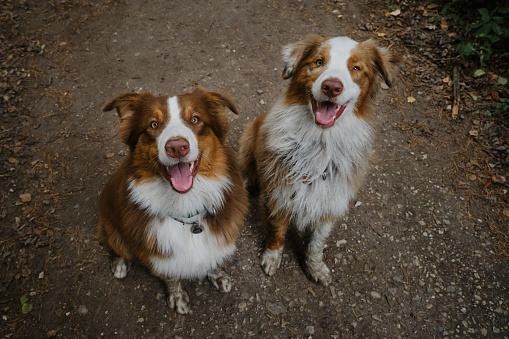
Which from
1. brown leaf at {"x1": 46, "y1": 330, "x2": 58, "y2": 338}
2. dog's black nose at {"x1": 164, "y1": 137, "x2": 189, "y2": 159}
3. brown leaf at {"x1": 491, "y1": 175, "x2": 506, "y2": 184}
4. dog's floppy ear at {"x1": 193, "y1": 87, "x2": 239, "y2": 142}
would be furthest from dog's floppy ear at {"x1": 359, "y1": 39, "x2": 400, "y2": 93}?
brown leaf at {"x1": 46, "y1": 330, "x2": 58, "y2": 338}

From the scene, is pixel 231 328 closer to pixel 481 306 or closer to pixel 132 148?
pixel 132 148

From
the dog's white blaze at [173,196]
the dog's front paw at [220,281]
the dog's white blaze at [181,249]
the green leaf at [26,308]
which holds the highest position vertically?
the dog's white blaze at [173,196]

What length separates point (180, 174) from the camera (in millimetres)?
2346

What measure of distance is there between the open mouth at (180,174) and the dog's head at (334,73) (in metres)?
1.07

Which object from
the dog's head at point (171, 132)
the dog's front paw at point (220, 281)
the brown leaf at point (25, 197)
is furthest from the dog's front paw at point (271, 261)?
Answer: the brown leaf at point (25, 197)

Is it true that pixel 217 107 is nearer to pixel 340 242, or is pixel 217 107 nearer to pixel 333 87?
pixel 333 87

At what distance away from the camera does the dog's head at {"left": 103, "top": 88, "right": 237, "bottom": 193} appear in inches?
88.2

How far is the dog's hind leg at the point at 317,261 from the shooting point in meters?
3.26

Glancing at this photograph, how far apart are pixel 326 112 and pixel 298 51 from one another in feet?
2.14

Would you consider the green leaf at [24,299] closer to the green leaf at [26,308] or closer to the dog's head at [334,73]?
the green leaf at [26,308]

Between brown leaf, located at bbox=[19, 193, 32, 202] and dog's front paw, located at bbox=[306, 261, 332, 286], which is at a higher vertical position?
dog's front paw, located at bbox=[306, 261, 332, 286]

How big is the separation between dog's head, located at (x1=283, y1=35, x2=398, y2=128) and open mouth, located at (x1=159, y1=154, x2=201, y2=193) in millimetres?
1067

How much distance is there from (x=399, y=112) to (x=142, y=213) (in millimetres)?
3974

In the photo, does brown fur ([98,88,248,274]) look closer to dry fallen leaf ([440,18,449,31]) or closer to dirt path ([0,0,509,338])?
dirt path ([0,0,509,338])
